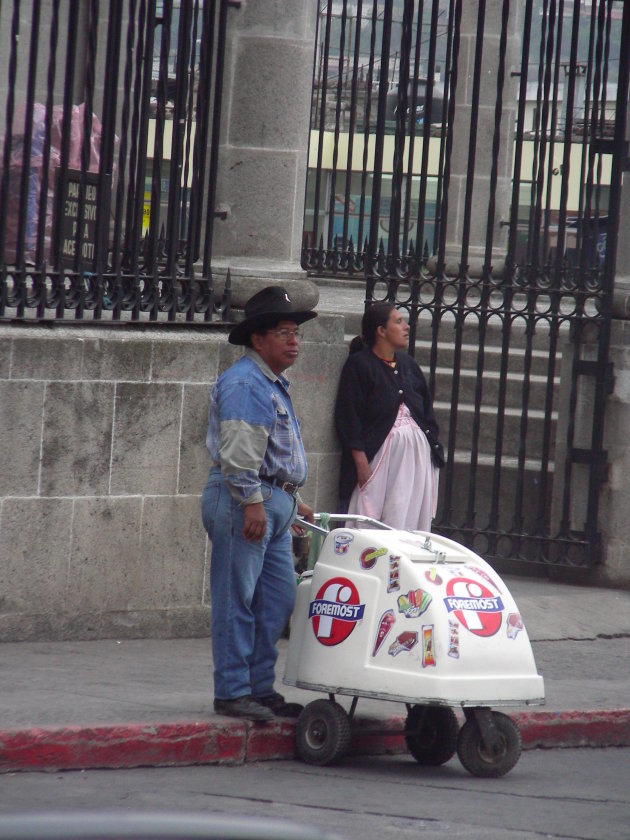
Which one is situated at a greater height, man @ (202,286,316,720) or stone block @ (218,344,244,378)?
stone block @ (218,344,244,378)

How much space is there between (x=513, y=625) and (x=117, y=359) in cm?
282

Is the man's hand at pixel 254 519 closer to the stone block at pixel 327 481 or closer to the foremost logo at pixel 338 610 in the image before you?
the foremost logo at pixel 338 610

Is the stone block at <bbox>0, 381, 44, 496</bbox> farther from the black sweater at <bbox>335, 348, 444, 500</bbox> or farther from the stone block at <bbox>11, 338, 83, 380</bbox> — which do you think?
the black sweater at <bbox>335, 348, 444, 500</bbox>

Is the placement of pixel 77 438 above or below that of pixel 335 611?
above

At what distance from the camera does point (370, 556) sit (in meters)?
5.74

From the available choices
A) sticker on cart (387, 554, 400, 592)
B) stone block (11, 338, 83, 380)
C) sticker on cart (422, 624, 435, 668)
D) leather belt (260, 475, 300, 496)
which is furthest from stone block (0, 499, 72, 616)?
sticker on cart (422, 624, 435, 668)

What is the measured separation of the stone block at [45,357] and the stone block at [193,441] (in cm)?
70

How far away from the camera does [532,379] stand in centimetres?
1148

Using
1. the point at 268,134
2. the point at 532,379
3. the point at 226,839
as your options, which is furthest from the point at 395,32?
the point at 226,839

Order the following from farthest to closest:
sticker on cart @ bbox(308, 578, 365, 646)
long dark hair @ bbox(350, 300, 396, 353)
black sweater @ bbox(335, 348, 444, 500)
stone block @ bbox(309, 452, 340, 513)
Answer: stone block @ bbox(309, 452, 340, 513) → black sweater @ bbox(335, 348, 444, 500) → long dark hair @ bbox(350, 300, 396, 353) → sticker on cart @ bbox(308, 578, 365, 646)

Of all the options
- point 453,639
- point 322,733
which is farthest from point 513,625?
A: point 322,733

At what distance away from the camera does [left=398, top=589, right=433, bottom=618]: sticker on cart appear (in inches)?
217

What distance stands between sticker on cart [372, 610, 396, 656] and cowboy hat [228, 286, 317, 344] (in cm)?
130

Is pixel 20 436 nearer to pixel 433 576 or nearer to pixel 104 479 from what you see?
pixel 104 479
